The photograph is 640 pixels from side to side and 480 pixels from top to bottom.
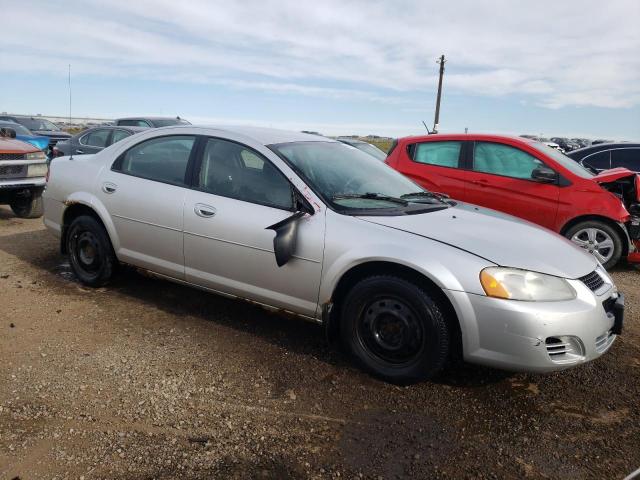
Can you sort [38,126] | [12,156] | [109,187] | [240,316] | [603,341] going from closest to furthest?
[603,341] → [240,316] → [109,187] → [12,156] → [38,126]

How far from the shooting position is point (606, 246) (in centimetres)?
624

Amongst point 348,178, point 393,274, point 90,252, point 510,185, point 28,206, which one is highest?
point 348,178

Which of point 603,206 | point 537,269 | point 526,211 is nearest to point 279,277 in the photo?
point 537,269

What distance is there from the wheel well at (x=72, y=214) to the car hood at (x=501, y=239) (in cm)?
268

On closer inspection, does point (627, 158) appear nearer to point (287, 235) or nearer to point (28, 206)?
point (287, 235)

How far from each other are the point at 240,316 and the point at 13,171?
544cm

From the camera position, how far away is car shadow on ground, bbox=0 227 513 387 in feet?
11.6

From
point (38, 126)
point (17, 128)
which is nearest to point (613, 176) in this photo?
point (17, 128)

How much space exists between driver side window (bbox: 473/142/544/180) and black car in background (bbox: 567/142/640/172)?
2662mm

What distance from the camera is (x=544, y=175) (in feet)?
20.7

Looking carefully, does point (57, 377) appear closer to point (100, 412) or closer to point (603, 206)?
point (100, 412)

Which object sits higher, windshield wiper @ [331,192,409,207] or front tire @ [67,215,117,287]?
windshield wiper @ [331,192,409,207]

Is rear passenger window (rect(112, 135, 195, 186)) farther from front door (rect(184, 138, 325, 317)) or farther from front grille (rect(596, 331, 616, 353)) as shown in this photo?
front grille (rect(596, 331, 616, 353))

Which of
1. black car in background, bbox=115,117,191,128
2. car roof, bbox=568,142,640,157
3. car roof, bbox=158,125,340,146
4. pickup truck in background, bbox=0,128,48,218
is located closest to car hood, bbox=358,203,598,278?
car roof, bbox=158,125,340,146
